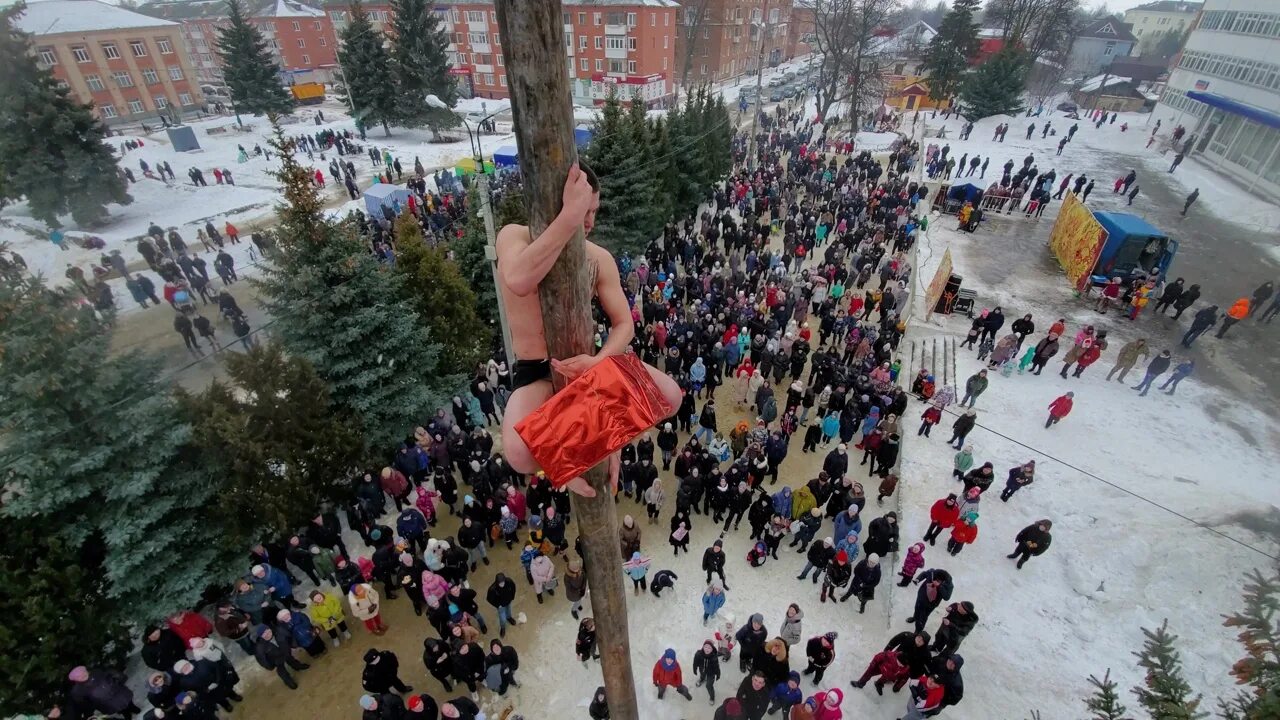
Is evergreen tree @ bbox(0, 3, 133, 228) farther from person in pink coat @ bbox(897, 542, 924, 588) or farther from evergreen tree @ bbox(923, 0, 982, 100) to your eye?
evergreen tree @ bbox(923, 0, 982, 100)

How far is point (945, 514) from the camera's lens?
9906 mm

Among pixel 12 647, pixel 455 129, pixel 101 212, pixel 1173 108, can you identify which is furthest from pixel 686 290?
pixel 1173 108

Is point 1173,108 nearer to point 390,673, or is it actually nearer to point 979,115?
point 979,115

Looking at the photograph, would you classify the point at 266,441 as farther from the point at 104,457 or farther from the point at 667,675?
the point at 667,675

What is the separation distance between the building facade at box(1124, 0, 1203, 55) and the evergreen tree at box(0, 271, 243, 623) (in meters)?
128

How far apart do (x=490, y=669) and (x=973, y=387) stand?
12404 mm

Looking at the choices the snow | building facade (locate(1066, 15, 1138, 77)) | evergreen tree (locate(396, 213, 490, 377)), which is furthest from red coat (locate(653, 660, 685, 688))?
building facade (locate(1066, 15, 1138, 77))

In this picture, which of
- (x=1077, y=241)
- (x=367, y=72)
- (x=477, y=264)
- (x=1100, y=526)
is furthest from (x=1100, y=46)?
(x=477, y=264)

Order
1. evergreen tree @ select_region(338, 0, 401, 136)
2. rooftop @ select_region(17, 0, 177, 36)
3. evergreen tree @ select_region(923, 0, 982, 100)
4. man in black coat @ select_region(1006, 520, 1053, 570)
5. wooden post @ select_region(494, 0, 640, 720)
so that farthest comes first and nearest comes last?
evergreen tree @ select_region(923, 0, 982, 100)
rooftop @ select_region(17, 0, 177, 36)
evergreen tree @ select_region(338, 0, 401, 136)
man in black coat @ select_region(1006, 520, 1053, 570)
wooden post @ select_region(494, 0, 640, 720)

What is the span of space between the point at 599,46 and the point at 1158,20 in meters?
109

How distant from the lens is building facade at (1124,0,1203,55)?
90188 millimetres

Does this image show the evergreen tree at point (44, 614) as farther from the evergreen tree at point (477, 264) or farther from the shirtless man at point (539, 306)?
the evergreen tree at point (477, 264)

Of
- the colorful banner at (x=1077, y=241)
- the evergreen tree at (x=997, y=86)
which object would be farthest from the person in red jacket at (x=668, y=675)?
the evergreen tree at (x=997, y=86)

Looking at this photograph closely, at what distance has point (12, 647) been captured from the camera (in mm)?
6926
